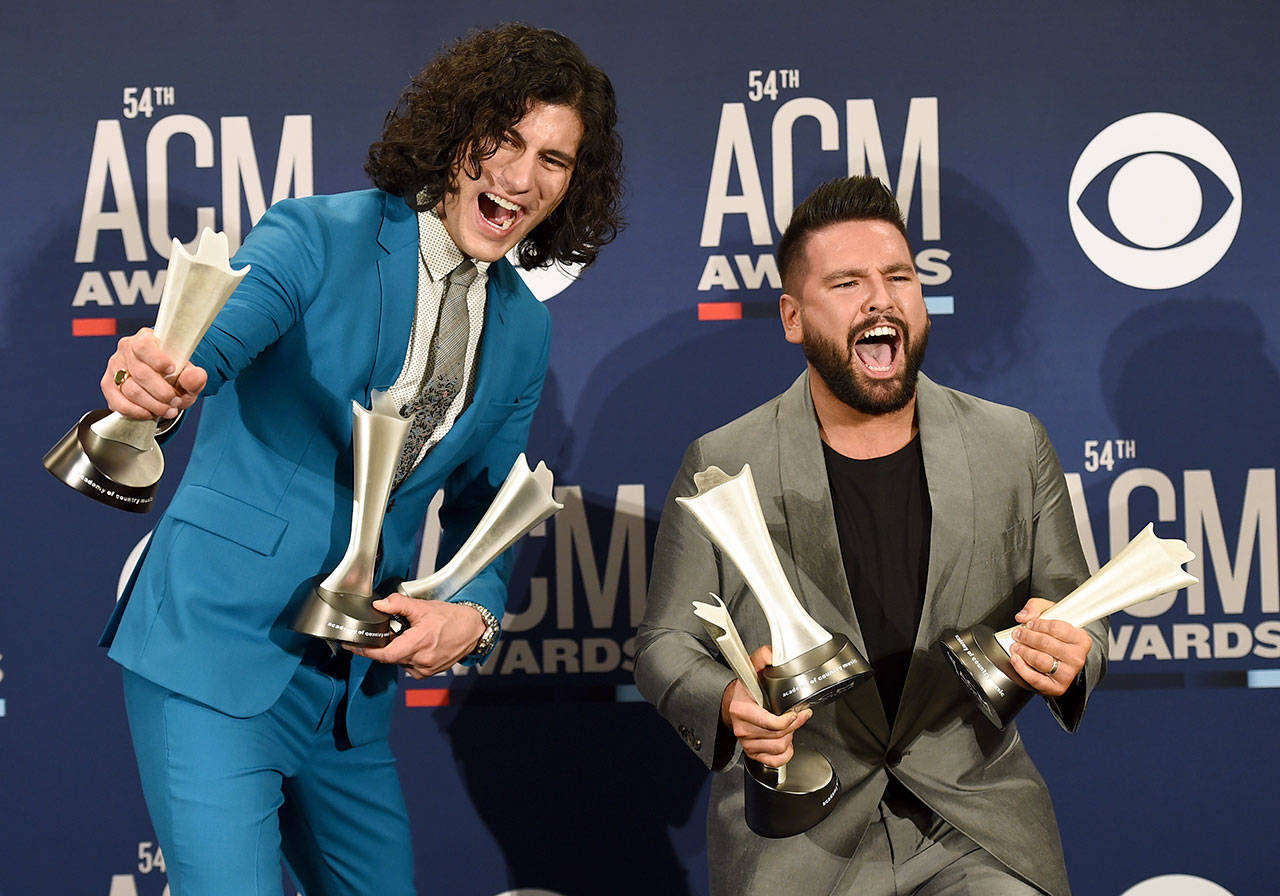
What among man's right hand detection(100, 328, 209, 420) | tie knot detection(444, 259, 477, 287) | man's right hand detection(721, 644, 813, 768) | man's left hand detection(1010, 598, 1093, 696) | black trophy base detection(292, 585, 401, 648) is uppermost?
tie knot detection(444, 259, 477, 287)

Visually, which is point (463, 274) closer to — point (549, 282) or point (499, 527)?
point (499, 527)

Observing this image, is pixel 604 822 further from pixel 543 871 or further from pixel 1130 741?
pixel 1130 741

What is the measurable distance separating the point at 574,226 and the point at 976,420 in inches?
29.8

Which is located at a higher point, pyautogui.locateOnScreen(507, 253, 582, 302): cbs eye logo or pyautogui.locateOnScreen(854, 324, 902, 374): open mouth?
pyautogui.locateOnScreen(507, 253, 582, 302): cbs eye logo

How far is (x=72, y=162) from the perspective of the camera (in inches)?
103

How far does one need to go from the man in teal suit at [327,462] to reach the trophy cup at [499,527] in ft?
0.13

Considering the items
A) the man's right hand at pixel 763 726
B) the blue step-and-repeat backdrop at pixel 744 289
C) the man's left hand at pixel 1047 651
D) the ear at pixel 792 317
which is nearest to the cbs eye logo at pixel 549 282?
the blue step-and-repeat backdrop at pixel 744 289

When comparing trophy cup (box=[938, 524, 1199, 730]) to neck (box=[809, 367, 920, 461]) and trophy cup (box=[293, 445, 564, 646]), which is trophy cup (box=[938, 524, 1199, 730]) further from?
trophy cup (box=[293, 445, 564, 646])

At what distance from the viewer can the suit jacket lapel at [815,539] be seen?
72.5 inches

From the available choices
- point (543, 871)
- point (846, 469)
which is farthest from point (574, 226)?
point (543, 871)

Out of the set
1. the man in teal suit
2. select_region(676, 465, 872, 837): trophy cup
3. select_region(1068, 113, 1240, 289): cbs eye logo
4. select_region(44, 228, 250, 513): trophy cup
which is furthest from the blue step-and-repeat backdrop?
select_region(44, 228, 250, 513): trophy cup

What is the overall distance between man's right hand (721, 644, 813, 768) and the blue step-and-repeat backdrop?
1046mm

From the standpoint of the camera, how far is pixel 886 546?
1.92 metres

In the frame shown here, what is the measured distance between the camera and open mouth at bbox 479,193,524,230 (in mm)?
1729
